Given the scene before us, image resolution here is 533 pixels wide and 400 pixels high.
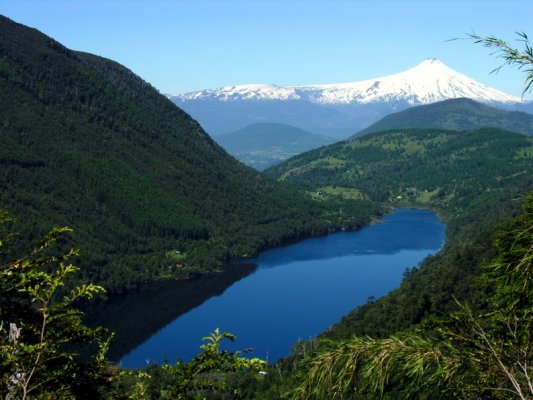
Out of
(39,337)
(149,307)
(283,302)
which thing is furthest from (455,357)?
(149,307)

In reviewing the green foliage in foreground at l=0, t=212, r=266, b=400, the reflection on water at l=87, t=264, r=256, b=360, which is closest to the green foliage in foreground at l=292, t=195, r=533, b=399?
the green foliage in foreground at l=0, t=212, r=266, b=400

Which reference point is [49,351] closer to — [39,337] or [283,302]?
[39,337]

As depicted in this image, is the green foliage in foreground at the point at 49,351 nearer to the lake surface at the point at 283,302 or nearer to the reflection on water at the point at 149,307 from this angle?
the lake surface at the point at 283,302

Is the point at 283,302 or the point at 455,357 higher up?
the point at 455,357

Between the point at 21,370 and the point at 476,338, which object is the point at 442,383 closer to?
the point at 476,338

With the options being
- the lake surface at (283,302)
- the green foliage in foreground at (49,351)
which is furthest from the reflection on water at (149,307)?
the green foliage in foreground at (49,351)

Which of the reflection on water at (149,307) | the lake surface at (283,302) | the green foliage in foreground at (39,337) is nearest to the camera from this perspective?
the green foliage in foreground at (39,337)
